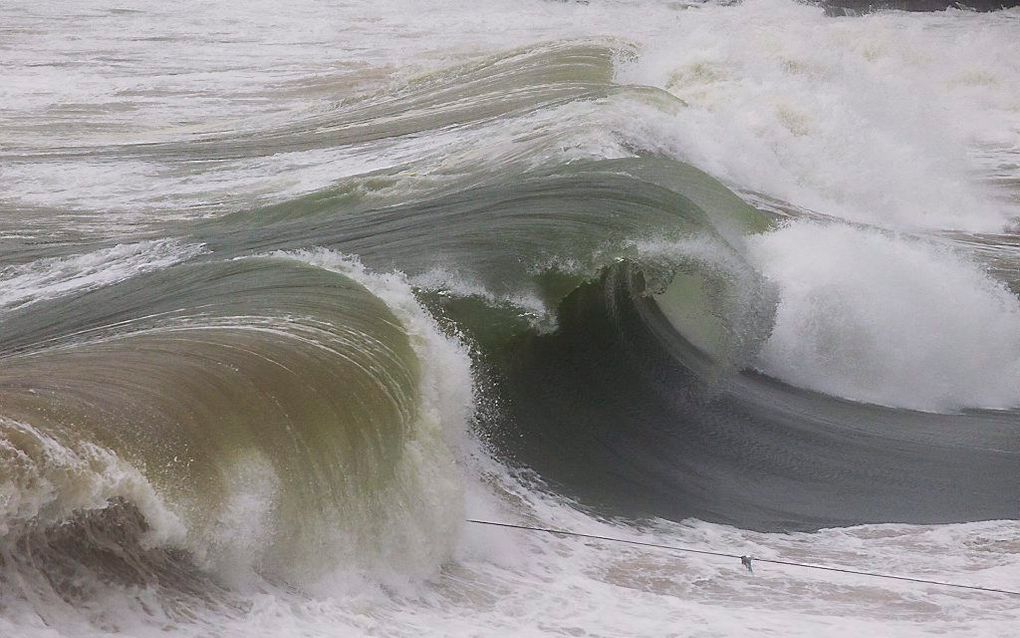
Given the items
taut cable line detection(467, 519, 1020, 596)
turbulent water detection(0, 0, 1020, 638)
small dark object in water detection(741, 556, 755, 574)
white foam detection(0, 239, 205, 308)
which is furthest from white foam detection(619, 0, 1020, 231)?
small dark object in water detection(741, 556, 755, 574)

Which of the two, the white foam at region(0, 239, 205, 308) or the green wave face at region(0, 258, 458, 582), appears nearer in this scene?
the green wave face at region(0, 258, 458, 582)

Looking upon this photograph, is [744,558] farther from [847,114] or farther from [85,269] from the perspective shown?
[847,114]

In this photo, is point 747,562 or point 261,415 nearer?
point 261,415

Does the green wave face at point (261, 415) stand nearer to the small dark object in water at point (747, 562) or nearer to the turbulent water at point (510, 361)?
the turbulent water at point (510, 361)

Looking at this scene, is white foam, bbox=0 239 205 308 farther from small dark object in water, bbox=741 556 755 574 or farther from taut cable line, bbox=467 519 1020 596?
small dark object in water, bbox=741 556 755 574

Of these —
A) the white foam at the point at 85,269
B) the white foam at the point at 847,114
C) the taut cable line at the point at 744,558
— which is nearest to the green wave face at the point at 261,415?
the taut cable line at the point at 744,558

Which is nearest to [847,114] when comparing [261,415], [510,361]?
[510,361]
